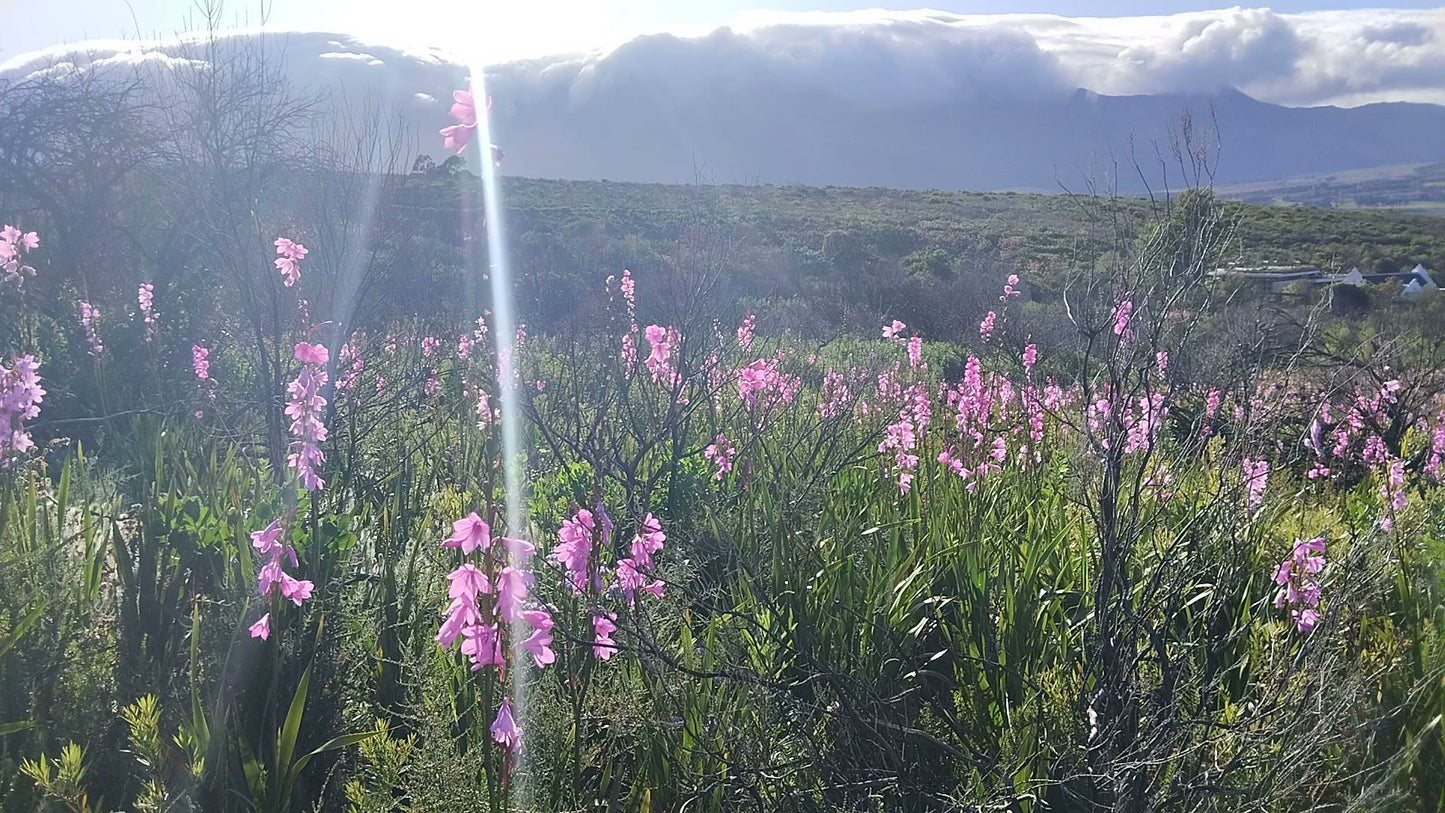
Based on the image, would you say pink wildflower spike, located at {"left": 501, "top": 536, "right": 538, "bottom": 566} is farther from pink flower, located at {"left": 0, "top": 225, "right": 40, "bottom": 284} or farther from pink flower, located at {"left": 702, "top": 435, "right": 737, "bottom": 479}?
pink flower, located at {"left": 0, "top": 225, "right": 40, "bottom": 284}

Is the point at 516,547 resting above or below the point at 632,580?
above

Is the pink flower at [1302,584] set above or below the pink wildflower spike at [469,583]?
below

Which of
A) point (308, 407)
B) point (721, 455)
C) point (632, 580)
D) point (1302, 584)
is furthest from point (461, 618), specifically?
point (721, 455)

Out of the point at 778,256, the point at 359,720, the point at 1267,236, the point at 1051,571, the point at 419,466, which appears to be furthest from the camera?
the point at 1267,236

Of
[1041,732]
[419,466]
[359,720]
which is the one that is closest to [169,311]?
[419,466]

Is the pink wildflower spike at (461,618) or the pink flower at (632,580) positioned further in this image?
the pink flower at (632,580)

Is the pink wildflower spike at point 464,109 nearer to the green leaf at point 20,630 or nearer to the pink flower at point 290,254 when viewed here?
the pink flower at point 290,254

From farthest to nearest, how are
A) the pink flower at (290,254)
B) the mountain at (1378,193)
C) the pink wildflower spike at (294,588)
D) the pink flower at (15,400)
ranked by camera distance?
the mountain at (1378,193) → the pink flower at (290,254) → the pink flower at (15,400) → the pink wildflower spike at (294,588)

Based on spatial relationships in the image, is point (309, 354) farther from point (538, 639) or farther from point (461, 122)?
point (538, 639)

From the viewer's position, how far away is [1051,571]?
318cm

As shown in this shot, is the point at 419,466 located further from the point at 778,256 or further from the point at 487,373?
the point at 778,256

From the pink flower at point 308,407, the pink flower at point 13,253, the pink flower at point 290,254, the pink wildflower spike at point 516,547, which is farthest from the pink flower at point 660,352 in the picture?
the pink flower at point 13,253

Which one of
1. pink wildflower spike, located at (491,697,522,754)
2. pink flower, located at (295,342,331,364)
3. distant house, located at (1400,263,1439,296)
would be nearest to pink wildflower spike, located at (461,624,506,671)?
pink wildflower spike, located at (491,697,522,754)

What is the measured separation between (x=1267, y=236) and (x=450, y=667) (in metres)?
43.4
